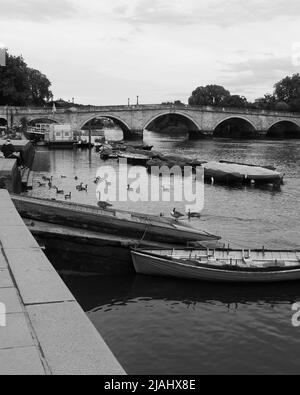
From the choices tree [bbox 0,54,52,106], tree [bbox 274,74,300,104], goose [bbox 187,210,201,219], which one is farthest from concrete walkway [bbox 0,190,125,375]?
tree [bbox 274,74,300,104]

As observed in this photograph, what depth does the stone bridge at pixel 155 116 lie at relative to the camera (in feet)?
279

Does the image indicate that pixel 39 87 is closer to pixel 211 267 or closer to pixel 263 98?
pixel 263 98

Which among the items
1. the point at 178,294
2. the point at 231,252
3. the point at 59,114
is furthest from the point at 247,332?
the point at 59,114

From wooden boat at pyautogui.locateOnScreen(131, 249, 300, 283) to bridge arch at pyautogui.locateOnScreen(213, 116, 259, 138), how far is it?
303ft

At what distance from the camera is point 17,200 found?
15.1 meters

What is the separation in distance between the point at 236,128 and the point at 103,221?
357 feet

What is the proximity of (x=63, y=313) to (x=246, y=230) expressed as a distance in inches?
726

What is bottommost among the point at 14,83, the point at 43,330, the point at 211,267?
the point at 211,267

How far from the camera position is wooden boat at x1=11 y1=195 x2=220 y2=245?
15281 millimetres

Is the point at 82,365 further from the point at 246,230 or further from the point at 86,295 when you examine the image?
the point at 246,230

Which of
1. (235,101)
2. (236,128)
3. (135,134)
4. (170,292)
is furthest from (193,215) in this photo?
(235,101)

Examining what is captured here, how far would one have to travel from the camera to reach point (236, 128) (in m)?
121

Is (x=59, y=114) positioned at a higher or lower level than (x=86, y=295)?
higher

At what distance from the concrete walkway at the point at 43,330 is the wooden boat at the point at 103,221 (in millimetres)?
8416
